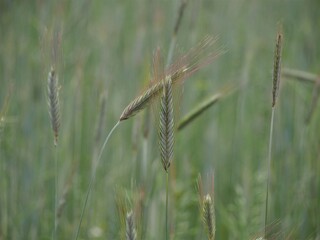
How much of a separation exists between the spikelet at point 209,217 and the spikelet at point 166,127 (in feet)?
0.29

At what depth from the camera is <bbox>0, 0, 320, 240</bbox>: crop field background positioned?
191 centimetres

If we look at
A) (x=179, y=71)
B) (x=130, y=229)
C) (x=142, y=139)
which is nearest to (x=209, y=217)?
(x=130, y=229)

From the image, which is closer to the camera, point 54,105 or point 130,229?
point 130,229

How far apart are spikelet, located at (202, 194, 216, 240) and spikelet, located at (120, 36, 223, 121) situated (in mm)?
192

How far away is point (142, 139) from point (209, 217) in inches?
39.1

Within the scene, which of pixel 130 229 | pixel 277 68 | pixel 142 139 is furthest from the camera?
pixel 142 139

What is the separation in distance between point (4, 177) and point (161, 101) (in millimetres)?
1172

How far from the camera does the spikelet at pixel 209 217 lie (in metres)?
0.95

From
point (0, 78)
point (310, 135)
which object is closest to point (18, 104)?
point (0, 78)

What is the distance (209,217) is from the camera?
0.95 meters

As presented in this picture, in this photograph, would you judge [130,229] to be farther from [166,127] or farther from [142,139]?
[142,139]

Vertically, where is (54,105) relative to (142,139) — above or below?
above

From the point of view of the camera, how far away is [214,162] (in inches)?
96.8

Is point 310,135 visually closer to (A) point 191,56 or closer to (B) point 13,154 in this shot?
(B) point 13,154
